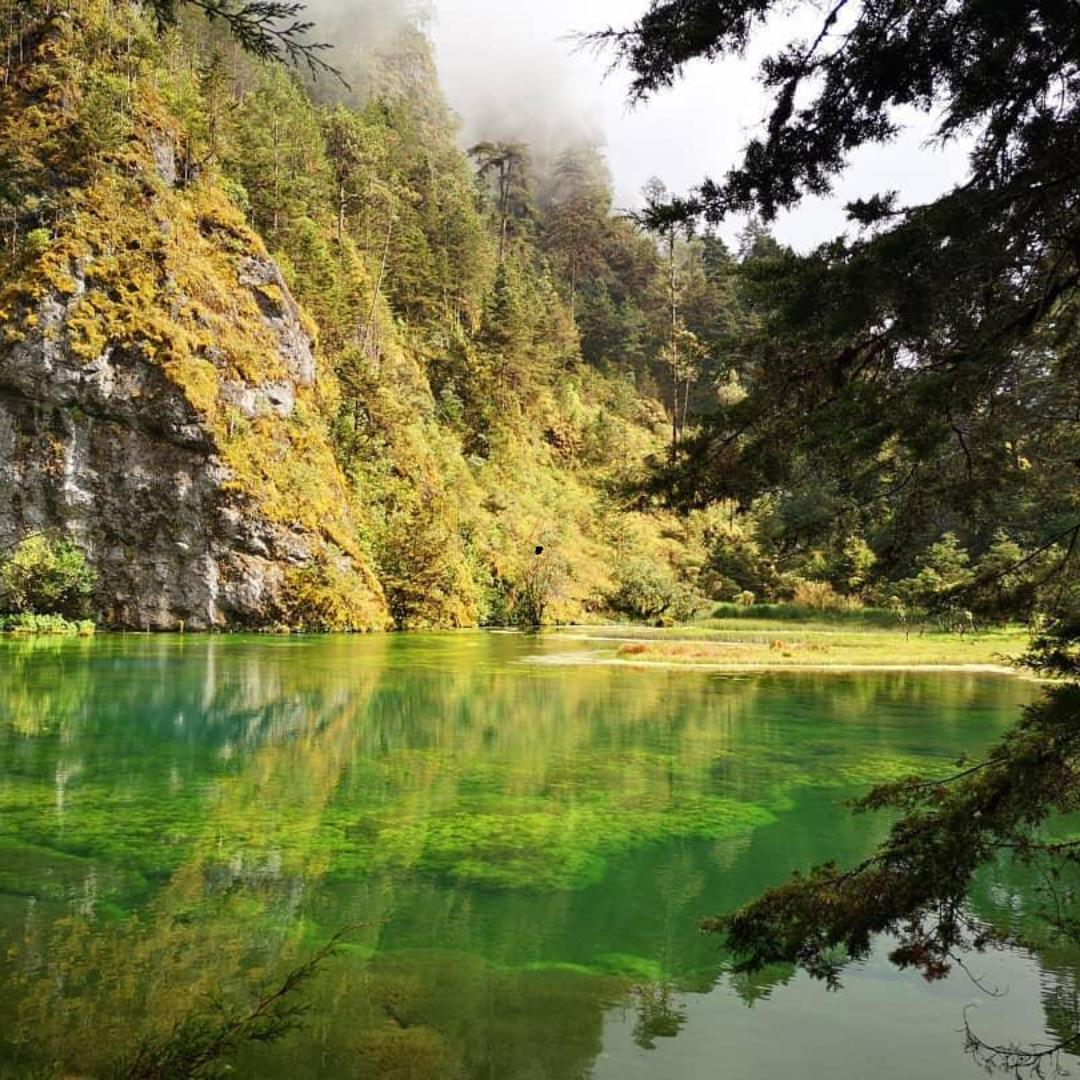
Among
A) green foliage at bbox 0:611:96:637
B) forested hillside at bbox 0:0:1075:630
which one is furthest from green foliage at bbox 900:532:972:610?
green foliage at bbox 0:611:96:637

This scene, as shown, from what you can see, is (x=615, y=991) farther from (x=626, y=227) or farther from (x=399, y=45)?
(x=399, y=45)

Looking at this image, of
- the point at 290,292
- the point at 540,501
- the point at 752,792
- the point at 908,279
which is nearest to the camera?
the point at 908,279

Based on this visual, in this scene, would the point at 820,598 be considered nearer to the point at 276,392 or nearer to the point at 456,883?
the point at 276,392

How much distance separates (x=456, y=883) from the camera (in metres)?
5.74

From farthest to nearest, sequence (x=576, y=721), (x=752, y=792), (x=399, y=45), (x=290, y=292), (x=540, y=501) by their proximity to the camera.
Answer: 1. (x=399, y=45)
2. (x=540, y=501)
3. (x=290, y=292)
4. (x=576, y=721)
5. (x=752, y=792)

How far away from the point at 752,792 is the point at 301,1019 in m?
5.66

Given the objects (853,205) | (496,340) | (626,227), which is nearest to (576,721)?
(853,205)

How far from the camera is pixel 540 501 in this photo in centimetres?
4538

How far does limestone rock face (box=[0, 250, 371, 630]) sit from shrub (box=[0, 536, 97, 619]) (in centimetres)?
72

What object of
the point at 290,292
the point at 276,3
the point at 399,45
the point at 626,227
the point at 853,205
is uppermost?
the point at 399,45

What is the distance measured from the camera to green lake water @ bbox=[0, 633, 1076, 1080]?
376cm

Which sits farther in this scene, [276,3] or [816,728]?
[816,728]

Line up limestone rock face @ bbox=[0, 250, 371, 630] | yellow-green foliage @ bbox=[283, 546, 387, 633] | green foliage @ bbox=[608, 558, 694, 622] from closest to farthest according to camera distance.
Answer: limestone rock face @ bbox=[0, 250, 371, 630] → yellow-green foliage @ bbox=[283, 546, 387, 633] → green foliage @ bbox=[608, 558, 694, 622]

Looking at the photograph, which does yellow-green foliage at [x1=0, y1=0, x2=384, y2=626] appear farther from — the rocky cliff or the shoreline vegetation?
the shoreline vegetation
